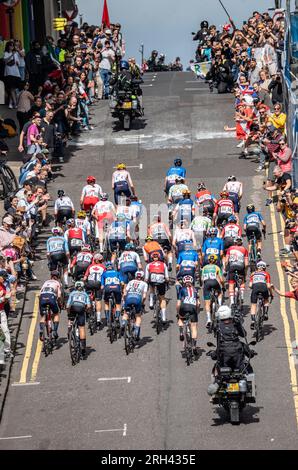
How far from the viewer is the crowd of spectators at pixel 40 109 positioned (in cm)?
3412

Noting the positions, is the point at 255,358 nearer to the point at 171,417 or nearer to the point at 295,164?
the point at 171,417

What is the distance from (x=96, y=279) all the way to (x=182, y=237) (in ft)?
9.76

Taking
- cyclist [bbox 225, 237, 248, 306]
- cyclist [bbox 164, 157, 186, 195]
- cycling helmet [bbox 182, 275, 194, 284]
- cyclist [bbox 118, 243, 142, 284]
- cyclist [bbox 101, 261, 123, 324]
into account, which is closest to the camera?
cycling helmet [bbox 182, 275, 194, 284]

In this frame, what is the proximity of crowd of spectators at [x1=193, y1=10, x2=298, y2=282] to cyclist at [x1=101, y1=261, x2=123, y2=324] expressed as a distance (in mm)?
4646

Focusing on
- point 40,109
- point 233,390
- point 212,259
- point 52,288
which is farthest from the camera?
point 40,109

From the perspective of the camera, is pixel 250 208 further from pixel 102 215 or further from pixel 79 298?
pixel 79 298

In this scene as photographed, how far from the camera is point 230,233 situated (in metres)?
33.9

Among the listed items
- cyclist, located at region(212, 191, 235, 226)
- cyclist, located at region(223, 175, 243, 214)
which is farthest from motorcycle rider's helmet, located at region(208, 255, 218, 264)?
cyclist, located at region(223, 175, 243, 214)

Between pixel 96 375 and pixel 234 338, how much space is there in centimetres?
388

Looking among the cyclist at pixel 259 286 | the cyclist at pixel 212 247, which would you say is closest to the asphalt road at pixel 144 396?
the cyclist at pixel 259 286

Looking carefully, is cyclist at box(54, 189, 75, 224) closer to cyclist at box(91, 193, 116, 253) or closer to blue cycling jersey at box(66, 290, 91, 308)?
cyclist at box(91, 193, 116, 253)

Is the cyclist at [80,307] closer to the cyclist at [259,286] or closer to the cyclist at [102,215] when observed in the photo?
the cyclist at [259,286]

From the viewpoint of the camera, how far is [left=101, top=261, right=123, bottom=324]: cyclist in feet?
104

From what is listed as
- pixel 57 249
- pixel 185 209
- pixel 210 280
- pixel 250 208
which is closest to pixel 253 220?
pixel 250 208
